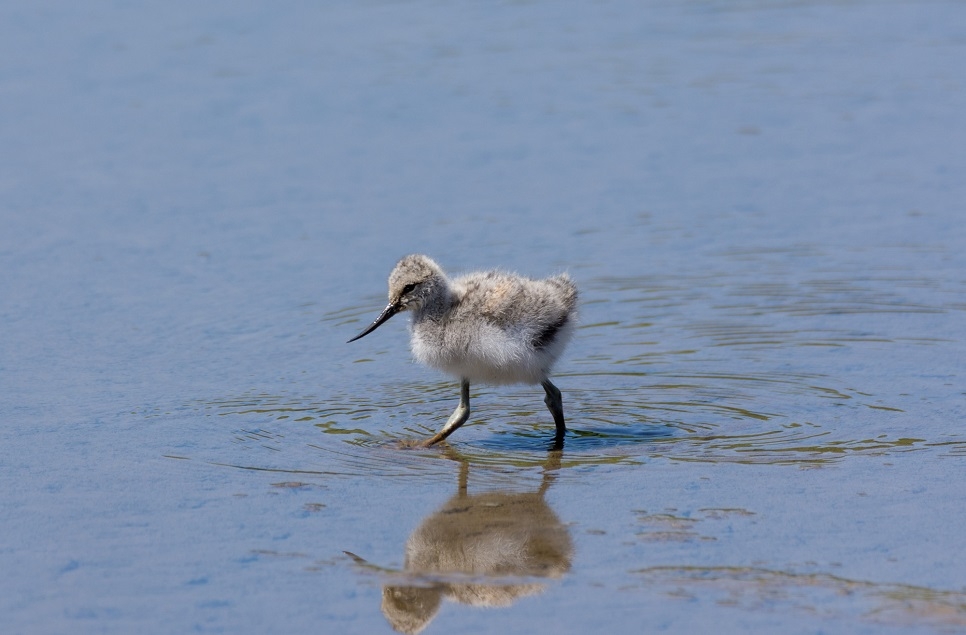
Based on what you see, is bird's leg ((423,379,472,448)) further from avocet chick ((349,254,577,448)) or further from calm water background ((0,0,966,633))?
calm water background ((0,0,966,633))

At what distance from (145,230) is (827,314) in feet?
15.6

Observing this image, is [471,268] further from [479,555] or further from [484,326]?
[479,555]

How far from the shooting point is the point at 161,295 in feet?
28.9

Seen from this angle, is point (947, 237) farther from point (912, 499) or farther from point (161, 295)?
point (161, 295)

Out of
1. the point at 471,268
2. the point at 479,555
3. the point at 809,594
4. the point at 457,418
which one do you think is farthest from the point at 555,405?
the point at 471,268

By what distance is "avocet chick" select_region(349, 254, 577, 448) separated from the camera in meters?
6.50

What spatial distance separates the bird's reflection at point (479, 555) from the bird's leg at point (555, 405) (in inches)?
31.5

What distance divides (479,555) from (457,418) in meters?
1.48

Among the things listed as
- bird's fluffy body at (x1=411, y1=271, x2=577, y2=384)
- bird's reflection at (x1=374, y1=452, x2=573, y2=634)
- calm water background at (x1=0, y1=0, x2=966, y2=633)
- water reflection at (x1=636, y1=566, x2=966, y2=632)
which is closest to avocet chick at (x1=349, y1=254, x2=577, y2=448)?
bird's fluffy body at (x1=411, y1=271, x2=577, y2=384)

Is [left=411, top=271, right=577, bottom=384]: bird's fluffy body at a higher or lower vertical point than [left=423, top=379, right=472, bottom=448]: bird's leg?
higher

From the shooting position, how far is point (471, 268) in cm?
909

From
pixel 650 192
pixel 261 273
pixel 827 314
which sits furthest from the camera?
pixel 650 192

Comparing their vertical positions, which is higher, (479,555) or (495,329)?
(495,329)

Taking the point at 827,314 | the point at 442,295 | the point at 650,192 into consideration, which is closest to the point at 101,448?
the point at 442,295
